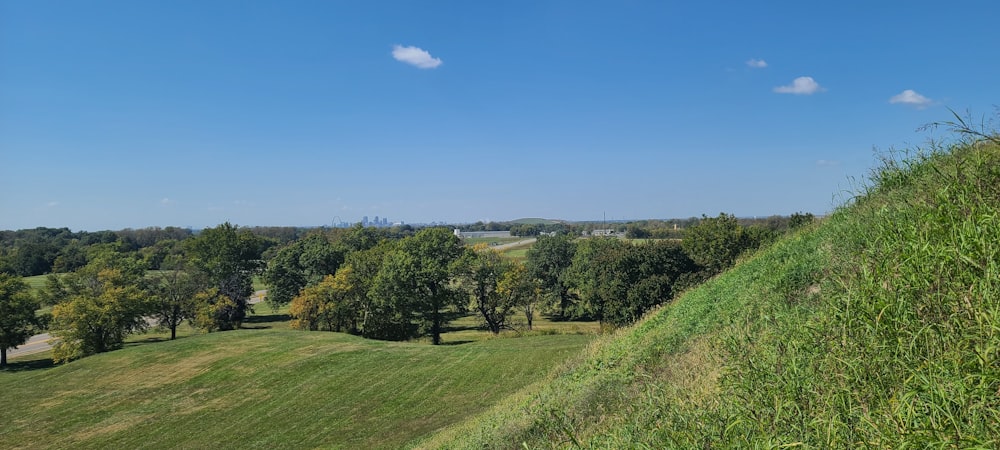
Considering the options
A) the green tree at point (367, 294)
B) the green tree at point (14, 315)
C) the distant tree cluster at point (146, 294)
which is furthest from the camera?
the green tree at point (367, 294)

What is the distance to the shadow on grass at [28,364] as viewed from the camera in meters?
40.5

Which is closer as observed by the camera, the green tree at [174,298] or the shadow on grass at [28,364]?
the shadow on grass at [28,364]

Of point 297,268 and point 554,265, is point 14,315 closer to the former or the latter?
point 297,268

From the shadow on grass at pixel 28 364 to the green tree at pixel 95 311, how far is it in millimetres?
2267

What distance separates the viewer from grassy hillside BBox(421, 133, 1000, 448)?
319 centimetres

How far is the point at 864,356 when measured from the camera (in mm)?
3980

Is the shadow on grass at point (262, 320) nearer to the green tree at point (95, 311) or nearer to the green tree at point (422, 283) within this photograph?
the green tree at point (95, 311)

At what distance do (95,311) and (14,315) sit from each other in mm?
8238

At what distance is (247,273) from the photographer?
66312 mm

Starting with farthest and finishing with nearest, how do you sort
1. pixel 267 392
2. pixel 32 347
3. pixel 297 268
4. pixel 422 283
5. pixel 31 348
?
pixel 297 268, pixel 32 347, pixel 31 348, pixel 422 283, pixel 267 392

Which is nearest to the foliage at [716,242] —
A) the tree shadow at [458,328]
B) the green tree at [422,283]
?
the green tree at [422,283]

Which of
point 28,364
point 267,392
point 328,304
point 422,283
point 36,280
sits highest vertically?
point 422,283

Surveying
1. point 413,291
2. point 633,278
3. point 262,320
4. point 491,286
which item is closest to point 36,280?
point 262,320

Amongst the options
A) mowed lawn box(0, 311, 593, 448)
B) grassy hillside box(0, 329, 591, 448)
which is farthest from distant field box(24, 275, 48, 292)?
grassy hillside box(0, 329, 591, 448)
